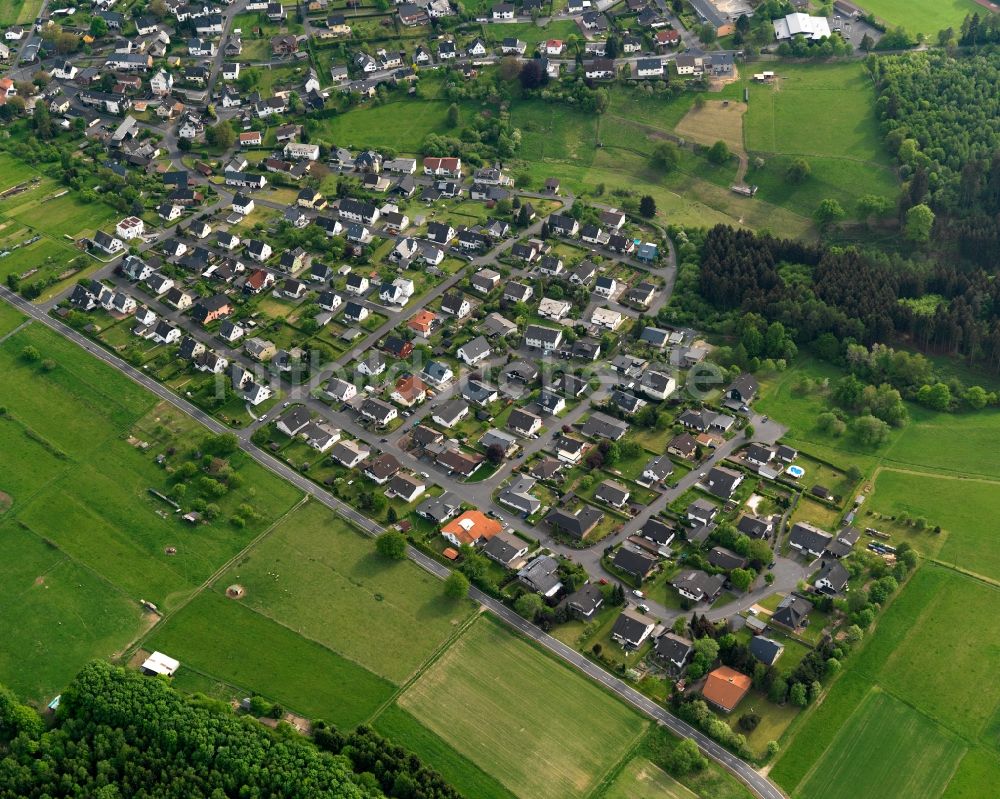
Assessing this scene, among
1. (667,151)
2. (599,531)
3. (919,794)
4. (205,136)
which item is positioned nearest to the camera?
(919,794)

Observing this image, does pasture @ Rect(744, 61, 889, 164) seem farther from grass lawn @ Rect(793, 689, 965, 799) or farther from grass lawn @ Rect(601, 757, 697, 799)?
grass lawn @ Rect(601, 757, 697, 799)

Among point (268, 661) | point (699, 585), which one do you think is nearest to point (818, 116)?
point (699, 585)

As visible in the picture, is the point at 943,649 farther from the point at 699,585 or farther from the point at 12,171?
the point at 12,171

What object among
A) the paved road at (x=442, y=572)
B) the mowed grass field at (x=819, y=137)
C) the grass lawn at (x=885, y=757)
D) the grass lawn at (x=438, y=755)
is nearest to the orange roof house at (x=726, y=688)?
the paved road at (x=442, y=572)

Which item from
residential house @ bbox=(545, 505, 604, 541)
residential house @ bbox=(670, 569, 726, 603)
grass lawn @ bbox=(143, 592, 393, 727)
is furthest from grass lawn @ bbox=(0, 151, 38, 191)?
residential house @ bbox=(670, 569, 726, 603)

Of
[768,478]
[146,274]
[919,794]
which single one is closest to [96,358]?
[146,274]

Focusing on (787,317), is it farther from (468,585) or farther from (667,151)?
(468,585)
